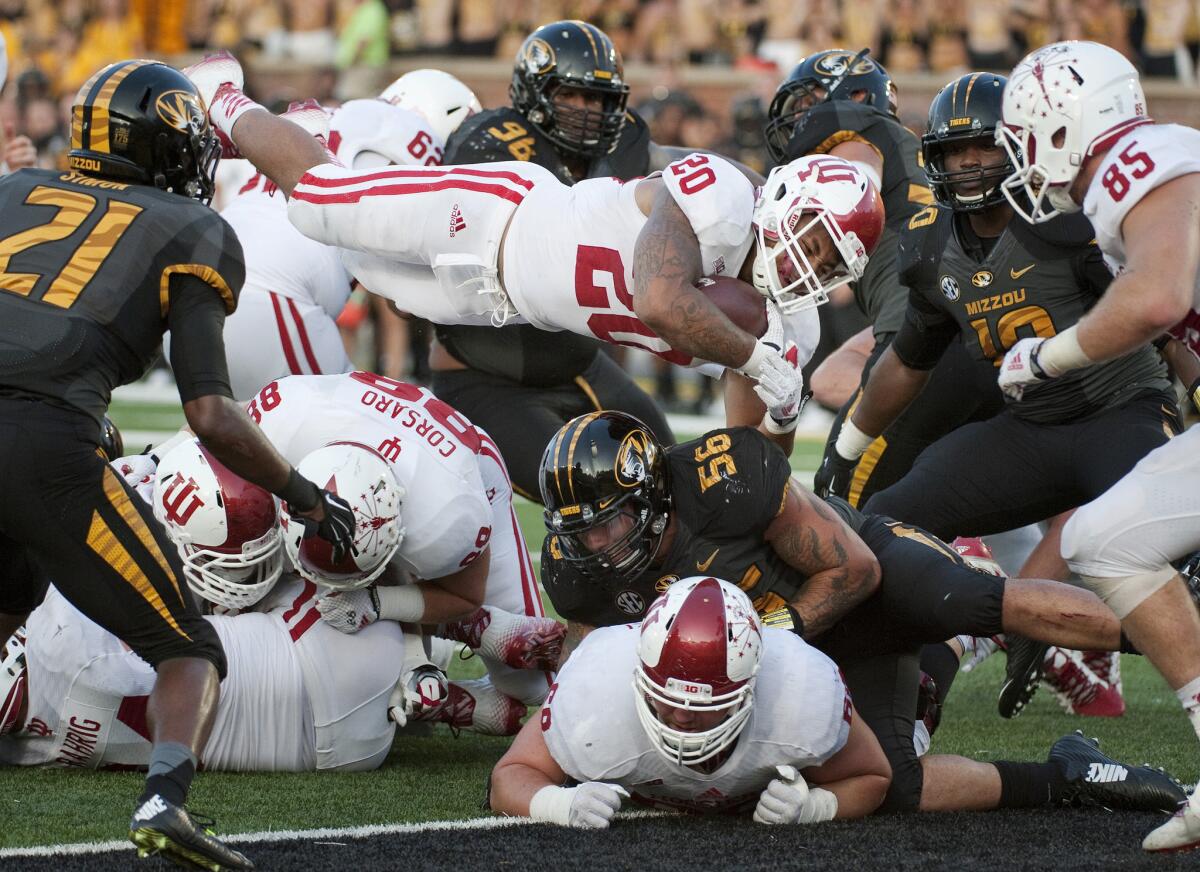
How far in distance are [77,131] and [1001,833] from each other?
252 cm

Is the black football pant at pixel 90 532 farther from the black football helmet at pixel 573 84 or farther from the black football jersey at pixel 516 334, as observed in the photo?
the black football helmet at pixel 573 84

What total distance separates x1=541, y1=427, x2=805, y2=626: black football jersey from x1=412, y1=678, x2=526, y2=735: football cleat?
62 cm

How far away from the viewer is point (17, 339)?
351 centimetres

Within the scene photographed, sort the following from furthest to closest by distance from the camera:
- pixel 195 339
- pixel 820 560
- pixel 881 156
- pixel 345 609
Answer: pixel 881 156 → pixel 345 609 → pixel 820 560 → pixel 195 339

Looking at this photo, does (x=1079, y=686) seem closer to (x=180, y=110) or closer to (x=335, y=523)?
(x=335, y=523)

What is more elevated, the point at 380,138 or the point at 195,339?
the point at 380,138

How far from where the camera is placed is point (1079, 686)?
5289 millimetres

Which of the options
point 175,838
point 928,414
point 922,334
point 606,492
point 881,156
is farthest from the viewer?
point 881,156

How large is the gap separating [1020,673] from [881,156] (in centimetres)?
194

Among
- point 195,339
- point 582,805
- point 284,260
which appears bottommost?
point 582,805

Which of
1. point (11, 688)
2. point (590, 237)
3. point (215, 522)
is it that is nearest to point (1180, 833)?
point (590, 237)

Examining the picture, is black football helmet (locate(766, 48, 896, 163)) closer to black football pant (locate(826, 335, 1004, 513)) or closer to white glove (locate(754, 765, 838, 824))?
black football pant (locate(826, 335, 1004, 513))

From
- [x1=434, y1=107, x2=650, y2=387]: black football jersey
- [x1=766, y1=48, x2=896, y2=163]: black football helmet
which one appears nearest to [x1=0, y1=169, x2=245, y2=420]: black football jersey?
[x1=434, y1=107, x2=650, y2=387]: black football jersey

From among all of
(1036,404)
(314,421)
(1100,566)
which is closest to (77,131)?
(314,421)
